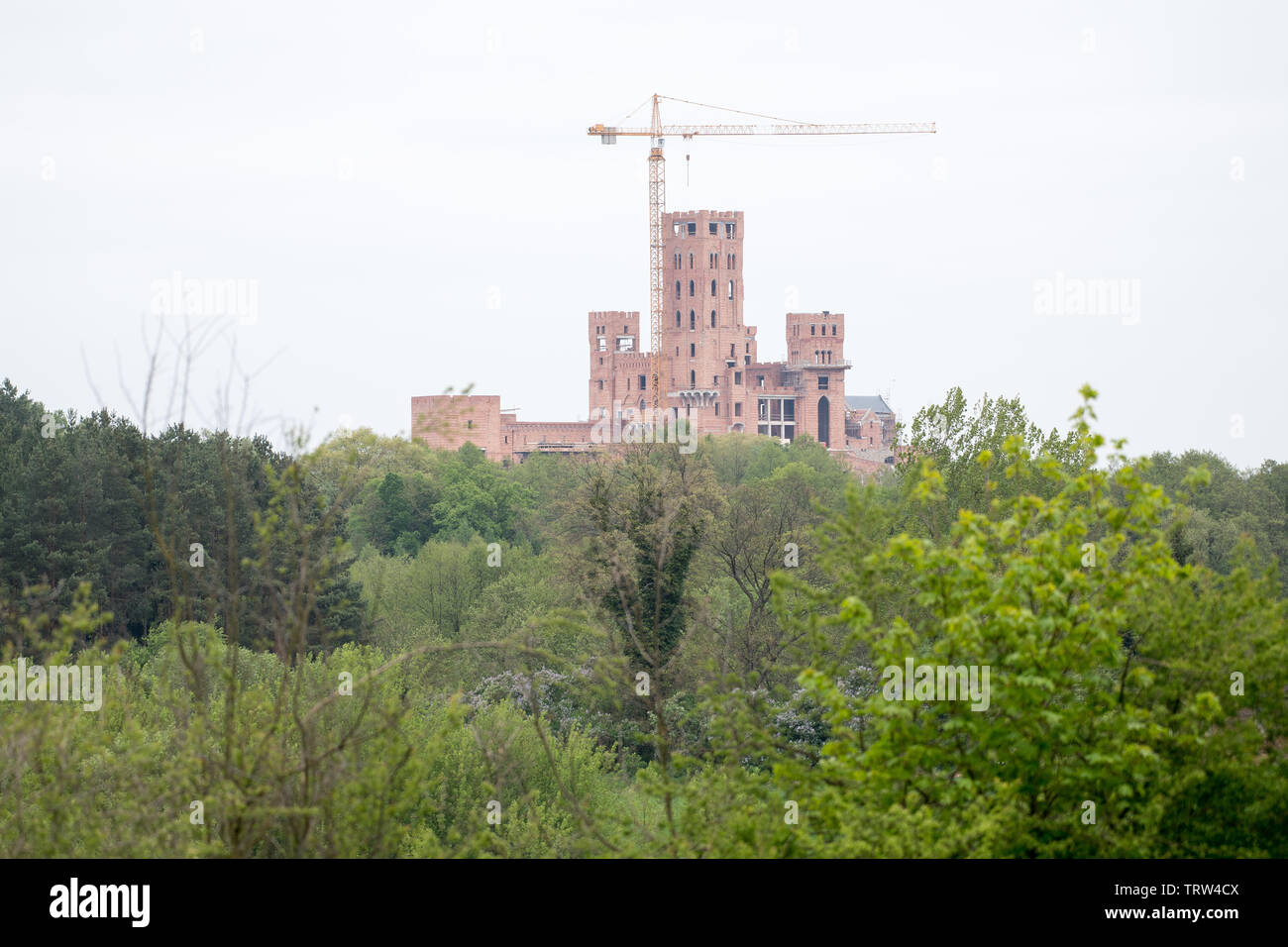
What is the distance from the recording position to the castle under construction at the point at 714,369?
154 m

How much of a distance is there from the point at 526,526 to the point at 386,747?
2738 inches

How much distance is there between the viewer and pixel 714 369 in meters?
158

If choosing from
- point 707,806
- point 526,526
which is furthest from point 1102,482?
point 526,526

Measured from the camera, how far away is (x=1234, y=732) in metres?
10.6

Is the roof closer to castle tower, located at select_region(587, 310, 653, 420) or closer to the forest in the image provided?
castle tower, located at select_region(587, 310, 653, 420)
